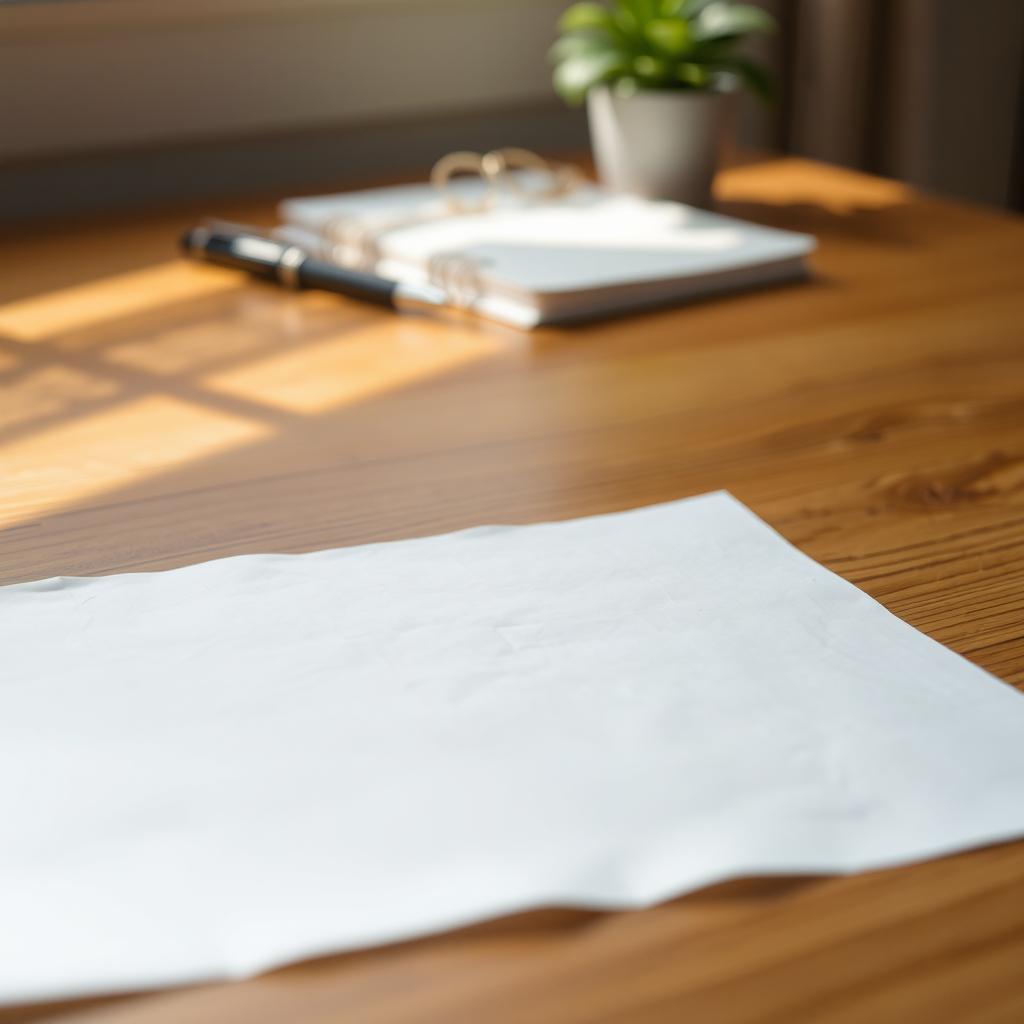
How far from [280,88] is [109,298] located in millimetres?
530

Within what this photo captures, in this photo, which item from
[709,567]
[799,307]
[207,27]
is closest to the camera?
[709,567]

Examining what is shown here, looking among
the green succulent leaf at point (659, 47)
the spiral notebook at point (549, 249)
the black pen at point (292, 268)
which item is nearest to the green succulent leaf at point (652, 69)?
the green succulent leaf at point (659, 47)

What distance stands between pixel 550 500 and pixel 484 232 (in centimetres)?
46

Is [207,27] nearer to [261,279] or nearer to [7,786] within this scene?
[261,279]

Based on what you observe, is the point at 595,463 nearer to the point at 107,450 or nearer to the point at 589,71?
the point at 107,450

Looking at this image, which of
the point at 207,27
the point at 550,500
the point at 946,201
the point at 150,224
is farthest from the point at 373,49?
the point at 550,500

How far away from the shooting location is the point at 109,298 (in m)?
0.96

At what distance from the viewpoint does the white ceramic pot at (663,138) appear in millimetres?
1140

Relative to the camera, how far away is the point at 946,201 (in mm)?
1230

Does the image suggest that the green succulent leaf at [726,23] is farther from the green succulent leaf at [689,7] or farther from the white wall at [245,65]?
the white wall at [245,65]

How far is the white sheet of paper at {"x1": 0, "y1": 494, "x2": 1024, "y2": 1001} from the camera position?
34 centimetres

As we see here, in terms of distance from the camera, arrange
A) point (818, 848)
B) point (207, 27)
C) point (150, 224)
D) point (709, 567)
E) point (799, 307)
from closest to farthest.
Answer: point (818, 848) < point (709, 567) < point (799, 307) < point (150, 224) < point (207, 27)

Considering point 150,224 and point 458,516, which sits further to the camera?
point 150,224

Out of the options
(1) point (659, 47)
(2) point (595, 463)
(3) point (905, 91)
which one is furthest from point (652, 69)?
(3) point (905, 91)
